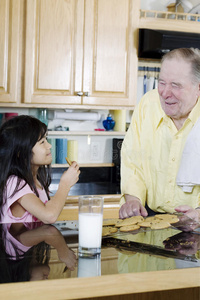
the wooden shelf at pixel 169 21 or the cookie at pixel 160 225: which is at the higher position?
the wooden shelf at pixel 169 21

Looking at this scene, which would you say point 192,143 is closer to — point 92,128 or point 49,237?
point 49,237

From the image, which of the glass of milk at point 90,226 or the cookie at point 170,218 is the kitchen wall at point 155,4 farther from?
the glass of milk at point 90,226

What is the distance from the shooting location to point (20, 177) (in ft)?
6.14

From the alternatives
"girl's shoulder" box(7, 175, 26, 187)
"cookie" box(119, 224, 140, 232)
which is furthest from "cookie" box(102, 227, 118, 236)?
"girl's shoulder" box(7, 175, 26, 187)

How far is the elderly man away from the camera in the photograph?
1.71 metres

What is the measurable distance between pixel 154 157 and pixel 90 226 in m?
0.86

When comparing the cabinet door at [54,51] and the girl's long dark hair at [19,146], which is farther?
the cabinet door at [54,51]

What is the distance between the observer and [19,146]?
6.40 feet

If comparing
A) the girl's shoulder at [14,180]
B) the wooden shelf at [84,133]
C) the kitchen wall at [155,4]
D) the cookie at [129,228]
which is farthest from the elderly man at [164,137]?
the kitchen wall at [155,4]

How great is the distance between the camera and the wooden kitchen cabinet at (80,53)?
321 cm

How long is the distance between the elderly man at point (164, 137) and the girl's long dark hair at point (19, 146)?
42 cm

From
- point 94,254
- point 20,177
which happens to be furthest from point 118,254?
point 20,177

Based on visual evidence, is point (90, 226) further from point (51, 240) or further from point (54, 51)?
point (54, 51)

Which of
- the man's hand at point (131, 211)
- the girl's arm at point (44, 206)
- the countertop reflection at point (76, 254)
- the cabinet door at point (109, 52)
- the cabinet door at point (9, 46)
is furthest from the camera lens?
the cabinet door at point (109, 52)
